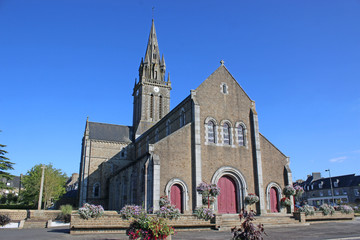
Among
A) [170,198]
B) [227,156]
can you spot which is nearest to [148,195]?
[170,198]

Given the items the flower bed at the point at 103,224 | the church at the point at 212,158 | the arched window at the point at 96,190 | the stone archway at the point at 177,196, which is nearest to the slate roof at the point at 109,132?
the arched window at the point at 96,190

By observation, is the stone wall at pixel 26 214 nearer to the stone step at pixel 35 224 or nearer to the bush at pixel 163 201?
the stone step at pixel 35 224

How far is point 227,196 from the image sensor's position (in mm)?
23188

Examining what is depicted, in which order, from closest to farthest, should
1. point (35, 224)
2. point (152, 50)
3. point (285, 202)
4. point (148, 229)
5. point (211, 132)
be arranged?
point (148, 229) → point (35, 224) → point (285, 202) → point (211, 132) → point (152, 50)

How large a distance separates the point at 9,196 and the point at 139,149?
3683 centimetres

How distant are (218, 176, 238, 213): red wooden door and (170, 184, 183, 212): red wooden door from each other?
358cm

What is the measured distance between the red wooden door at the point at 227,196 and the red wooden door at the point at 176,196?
3.58m

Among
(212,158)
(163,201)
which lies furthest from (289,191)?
(163,201)

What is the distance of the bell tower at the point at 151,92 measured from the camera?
4575 centimetres

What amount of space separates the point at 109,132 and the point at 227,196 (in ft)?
81.9

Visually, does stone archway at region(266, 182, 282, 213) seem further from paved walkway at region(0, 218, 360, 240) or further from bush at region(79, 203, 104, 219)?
bush at region(79, 203, 104, 219)

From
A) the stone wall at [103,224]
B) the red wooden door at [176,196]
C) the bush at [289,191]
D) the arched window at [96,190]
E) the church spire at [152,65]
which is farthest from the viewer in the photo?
the church spire at [152,65]

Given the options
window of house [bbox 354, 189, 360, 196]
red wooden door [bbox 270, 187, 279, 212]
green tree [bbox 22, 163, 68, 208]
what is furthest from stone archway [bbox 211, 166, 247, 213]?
window of house [bbox 354, 189, 360, 196]

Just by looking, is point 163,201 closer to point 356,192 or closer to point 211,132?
point 211,132
